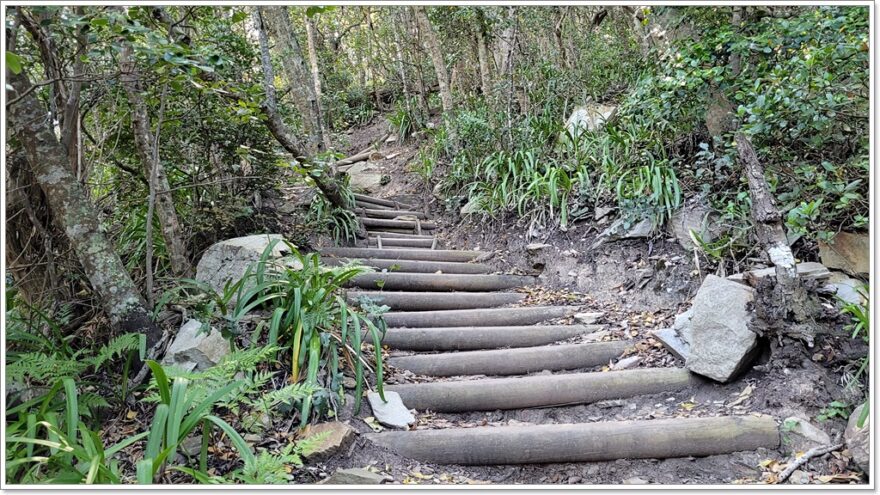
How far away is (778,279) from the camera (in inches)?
109

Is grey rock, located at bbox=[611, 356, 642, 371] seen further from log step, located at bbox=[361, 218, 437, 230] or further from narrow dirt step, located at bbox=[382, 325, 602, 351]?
log step, located at bbox=[361, 218, 437, 230]

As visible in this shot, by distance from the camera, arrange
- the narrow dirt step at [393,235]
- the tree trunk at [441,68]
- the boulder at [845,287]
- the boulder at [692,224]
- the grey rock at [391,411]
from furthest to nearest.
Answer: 1. the tree trunk at [441,68]
2. the narrow dirt step at [393,235]
3. the boulder at [692,224]
4. the boulder at [845,287]
5. the grey rock at [391,411]


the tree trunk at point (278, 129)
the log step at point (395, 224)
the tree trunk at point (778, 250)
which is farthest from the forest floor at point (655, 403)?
the log step at point (395, 224)

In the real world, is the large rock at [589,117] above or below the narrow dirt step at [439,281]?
above

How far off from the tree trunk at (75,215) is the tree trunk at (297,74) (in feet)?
11.7

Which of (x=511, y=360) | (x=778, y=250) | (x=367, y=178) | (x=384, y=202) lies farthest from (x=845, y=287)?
(x=367, y=178)

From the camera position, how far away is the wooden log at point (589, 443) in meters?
2.48

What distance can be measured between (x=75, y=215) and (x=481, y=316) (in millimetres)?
2599

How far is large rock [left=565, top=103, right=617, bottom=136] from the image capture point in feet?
18.1

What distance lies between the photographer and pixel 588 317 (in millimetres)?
3914

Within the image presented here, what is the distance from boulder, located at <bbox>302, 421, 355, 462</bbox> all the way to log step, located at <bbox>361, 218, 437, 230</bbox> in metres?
3.81

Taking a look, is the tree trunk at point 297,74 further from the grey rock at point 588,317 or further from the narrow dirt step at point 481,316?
the grey rock at point 588,317


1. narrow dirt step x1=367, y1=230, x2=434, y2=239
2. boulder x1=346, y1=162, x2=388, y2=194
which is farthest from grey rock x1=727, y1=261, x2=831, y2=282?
boulder x1=346, y1=162, x2=388, y2=194
